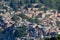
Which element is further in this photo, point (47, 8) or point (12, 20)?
point (47, 8)

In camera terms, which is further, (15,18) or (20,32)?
(15,18)

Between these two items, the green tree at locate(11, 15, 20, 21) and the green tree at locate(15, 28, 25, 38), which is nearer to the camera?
the green tree at locate(15, 28, 25, 38)

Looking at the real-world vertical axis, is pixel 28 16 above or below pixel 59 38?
below

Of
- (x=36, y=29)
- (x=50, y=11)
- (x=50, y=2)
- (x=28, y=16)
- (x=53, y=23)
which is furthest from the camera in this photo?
(x=50, y=2)

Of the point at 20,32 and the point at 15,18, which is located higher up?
the point at 20,32

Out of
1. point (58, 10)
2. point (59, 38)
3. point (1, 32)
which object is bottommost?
point (58, 10)

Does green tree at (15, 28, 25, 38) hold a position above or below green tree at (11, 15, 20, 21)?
above

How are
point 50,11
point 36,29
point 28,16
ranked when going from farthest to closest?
1. point 50,11
2. point 28,16
3. point 36,29

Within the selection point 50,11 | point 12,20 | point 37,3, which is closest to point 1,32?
point 12,20

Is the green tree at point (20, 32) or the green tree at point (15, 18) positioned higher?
the green tree at point (20, 32)

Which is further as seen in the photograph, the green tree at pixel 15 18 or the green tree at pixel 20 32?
the green tree at pixel 15 18

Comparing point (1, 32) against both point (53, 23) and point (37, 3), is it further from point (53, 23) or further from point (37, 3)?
point (37, 3)
